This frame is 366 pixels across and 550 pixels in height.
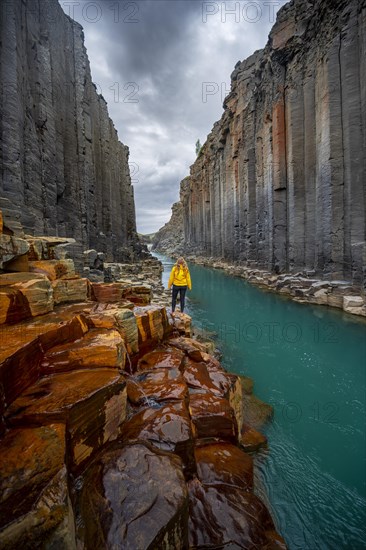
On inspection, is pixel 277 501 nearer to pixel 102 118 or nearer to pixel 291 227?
pixel 291 227

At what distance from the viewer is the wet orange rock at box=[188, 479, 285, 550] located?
83.5 inches

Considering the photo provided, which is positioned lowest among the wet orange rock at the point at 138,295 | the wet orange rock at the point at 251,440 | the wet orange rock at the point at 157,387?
the wet orange rock at the point at 251,440

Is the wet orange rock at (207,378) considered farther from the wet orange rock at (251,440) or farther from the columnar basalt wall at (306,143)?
the columnar basalt wall at (306,143)

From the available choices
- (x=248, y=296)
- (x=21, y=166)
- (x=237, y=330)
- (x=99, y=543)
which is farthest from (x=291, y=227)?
(x=99, y=543)

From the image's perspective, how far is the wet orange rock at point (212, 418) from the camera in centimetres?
320

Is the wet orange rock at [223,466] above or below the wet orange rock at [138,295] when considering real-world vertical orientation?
below

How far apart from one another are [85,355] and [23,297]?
4.47ft

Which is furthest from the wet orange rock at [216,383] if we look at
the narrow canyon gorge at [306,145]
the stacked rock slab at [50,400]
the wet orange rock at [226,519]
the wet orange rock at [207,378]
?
the narrow canyon gorge at [306,145]

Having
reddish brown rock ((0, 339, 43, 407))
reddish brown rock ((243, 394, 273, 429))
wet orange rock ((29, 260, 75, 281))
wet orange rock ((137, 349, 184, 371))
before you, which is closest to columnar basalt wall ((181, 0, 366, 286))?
reddish brown rock ((243, 394, 273, 429))

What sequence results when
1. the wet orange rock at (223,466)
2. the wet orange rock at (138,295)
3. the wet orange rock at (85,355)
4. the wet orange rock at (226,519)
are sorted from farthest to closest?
1. the wet orange rock at (138,295)
2. the wet orange rock at (85,355)
3. the wet orange rock at (223,466)
4. the wet orange rock at (226,519)

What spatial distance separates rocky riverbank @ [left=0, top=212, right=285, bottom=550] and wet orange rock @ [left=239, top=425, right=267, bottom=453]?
21 millimetres

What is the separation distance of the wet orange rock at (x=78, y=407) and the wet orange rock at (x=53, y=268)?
8.81 feet

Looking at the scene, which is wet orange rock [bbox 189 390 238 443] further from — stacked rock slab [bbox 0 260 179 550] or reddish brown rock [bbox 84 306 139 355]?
reddish brown rock [bbox 84 306 139 355]

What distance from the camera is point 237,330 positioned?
10.4m
